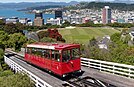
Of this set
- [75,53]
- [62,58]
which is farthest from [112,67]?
[62,58]

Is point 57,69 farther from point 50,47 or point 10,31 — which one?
point 10,31

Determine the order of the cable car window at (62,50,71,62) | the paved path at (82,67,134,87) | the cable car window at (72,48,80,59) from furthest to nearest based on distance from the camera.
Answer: the cable car window at (72,48,80,59) < the cable car window at (62,50,71,62) < the paved path at (82,67,134,87)

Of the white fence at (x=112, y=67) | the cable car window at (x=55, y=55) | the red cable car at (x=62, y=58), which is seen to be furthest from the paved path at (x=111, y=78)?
the cable car window at (x=55, y=55)

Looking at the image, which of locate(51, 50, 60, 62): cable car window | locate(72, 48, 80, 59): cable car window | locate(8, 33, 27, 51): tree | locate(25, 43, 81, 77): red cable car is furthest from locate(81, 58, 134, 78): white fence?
locate(8, 33, 27, 51): tree

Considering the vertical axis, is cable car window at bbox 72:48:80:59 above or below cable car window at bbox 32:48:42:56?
above

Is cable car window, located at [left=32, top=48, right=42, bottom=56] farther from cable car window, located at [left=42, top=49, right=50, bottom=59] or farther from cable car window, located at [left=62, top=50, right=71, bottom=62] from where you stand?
cable car window, located at [left=62, top=50, right=71, bottom=62]

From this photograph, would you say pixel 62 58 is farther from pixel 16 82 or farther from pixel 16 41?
pixel 16 41

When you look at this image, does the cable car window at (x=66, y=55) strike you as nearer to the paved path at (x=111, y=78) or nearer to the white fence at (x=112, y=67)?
the paved path at (x=111, y=78)

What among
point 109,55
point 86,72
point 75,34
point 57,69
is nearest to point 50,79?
point 57,69

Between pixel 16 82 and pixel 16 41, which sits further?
pixel 16 41
